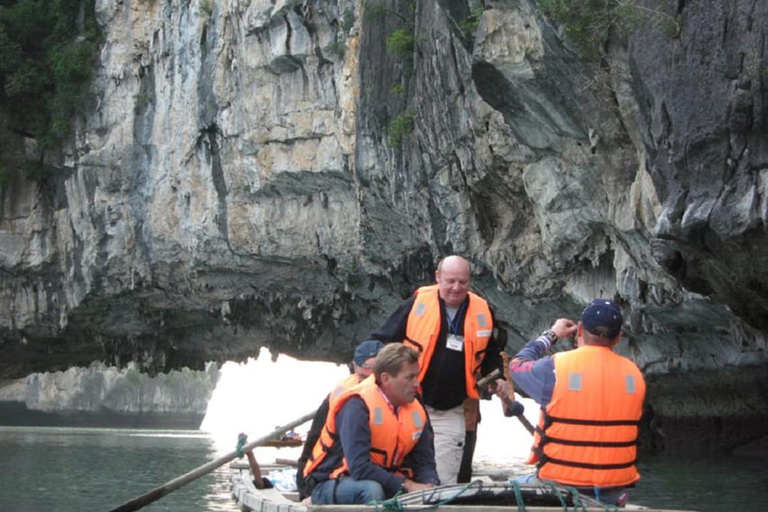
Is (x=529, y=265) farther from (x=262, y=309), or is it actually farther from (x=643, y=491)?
(x=262, y=309)

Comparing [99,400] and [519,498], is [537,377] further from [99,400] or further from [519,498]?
[99,400]

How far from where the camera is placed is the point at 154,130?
27.0 m

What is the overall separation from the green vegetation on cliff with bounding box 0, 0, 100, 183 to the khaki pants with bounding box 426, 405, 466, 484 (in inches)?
853

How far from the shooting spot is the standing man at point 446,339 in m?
7.89

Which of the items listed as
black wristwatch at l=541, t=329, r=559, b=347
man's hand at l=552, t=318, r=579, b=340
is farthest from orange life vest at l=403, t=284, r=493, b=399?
man's hand at l=552, t=318, r=579, b=340

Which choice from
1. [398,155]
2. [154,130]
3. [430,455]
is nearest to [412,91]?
[398,155]

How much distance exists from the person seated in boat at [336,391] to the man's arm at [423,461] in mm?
644

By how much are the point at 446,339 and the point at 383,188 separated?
1519cm

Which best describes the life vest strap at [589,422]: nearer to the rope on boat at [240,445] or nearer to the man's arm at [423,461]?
the man's arm at [423,461]

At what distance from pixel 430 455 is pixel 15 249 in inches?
927

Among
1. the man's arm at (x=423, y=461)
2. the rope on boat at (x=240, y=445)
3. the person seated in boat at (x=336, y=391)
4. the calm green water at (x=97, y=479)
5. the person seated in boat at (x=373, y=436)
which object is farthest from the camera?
the calm green water at (x=97, y=479)

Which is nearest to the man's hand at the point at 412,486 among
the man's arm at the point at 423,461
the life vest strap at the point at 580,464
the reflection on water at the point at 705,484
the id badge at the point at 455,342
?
the man's arm at the point at 423,461

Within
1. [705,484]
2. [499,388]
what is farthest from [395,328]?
[705,484]

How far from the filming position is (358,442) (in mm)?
6543
